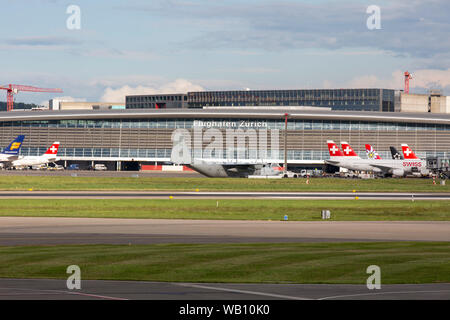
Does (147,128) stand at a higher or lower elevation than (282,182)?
higher

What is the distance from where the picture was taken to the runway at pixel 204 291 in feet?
59.2

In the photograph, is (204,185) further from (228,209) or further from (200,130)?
(200,130)

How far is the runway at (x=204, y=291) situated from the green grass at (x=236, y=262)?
3.18ft

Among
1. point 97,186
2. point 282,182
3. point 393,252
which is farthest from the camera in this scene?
point 282,182

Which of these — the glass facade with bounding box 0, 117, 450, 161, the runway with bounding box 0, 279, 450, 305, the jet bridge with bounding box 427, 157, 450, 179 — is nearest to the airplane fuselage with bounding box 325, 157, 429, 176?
the jet bridge with bounding box 427, 157, 450, 179

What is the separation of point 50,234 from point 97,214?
14.9 metres

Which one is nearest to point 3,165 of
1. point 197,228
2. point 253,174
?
point 253,174

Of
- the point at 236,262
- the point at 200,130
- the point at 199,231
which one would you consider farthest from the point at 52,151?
the point at 236,262

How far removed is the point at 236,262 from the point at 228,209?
1251 inches

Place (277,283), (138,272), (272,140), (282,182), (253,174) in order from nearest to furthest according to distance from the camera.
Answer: (277,283)
(138,272)
(282,182)
(253,174)
(272,140)

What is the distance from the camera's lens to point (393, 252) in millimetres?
28062

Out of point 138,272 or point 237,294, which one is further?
point 138,272

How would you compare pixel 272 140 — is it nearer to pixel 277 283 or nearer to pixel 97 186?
pixel 97 186

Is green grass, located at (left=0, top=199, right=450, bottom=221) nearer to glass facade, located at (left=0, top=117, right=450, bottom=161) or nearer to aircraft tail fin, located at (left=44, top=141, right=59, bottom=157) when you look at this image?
aircraft tail fin, located at (left=44, top=141, right=59, bottom=157)
